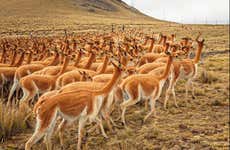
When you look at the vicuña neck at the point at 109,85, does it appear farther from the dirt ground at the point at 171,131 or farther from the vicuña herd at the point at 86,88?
the dirt ground at the point at 171,131

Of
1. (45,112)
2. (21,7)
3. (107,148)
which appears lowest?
(107,148)

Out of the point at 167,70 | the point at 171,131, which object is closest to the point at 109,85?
the point at 171,131

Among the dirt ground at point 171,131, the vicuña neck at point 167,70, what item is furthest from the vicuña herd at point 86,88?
the dirt ground at point 171,131

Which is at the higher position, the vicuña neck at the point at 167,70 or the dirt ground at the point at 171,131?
the vicuña neck at the point at 167,70

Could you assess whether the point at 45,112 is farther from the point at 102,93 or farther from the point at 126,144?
the point at 126,144

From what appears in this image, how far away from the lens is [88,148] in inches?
225

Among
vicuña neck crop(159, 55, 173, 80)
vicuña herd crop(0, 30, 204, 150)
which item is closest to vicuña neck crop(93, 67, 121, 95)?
vicuña herd crop(0, 30, 204, 150)

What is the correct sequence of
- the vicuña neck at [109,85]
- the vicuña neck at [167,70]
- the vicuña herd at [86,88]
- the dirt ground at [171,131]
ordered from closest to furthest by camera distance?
1. the vicuña herd at [86,88]
2. the vicuña neck at [109,85]
3. the dirt ground at [171,131]
4. the vicuña neck at [167,70]

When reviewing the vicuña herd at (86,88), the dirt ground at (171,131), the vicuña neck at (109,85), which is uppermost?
the vicuña neck at (109,85)

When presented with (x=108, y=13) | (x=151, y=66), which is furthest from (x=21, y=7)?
(x=151, y=66)

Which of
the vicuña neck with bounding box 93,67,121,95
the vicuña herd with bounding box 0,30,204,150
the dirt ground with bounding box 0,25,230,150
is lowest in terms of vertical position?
the dirt ground with bounding box 0,25,230,150

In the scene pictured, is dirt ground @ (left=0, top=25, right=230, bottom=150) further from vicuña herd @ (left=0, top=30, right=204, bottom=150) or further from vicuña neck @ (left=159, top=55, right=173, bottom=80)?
vicuña neck @ (left=159, top=55, right=173, bottom=80)

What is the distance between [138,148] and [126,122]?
135cm

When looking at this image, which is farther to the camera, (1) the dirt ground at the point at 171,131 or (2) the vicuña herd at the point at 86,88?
(1) the dirt ground at the point at 171,131
